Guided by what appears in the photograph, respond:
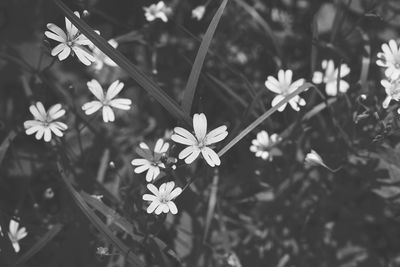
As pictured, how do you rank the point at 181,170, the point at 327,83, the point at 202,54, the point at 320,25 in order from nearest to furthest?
the point at 202,54 < the point at 181,170 < the point at 327,83 < the point at 320,25

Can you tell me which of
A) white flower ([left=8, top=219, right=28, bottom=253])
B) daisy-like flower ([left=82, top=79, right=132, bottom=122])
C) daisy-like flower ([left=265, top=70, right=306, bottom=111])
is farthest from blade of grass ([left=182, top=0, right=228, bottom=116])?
white flower ([left=8, top=219, right=28, bottom=253])

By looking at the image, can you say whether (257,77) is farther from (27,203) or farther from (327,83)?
(27,203)

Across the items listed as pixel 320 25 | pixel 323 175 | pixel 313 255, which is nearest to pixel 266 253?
pixel 313 255

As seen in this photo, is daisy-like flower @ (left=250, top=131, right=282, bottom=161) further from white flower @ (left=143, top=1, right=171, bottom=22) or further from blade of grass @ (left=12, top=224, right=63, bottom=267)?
blade of grass @ (left=12, top=224, right=63, bottom=267)

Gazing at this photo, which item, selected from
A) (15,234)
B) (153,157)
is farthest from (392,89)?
(15,234)

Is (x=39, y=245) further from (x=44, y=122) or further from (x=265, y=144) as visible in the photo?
(x=265, y=144)

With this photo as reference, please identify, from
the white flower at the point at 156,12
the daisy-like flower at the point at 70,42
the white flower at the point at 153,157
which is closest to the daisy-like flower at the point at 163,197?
the white flower at the point at 153,157
